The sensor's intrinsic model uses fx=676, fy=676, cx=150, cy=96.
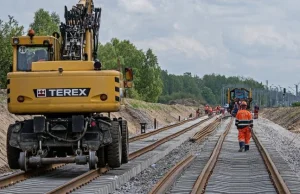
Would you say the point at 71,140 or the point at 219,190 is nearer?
the point at 219,190

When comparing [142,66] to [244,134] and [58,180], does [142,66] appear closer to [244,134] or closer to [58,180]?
[244,134]


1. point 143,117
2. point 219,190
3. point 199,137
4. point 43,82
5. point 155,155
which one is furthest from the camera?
point 143,117

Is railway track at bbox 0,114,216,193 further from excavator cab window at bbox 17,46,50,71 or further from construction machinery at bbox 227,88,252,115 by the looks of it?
construction machinery at bbox 227,88,252,115

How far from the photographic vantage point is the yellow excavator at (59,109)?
15266mm

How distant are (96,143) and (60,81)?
1.68 meters

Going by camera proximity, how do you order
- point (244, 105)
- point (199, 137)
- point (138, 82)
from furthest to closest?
point (138, 82) → point (199, 137) → point (244, 105)

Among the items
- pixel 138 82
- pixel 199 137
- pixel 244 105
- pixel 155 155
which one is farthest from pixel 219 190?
pixel 138 82

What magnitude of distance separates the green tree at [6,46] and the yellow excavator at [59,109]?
26003 millimetres

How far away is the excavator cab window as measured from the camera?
53.7 feet

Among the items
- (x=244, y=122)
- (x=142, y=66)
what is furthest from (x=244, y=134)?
(x=142, y=66)

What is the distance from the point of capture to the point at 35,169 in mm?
16766

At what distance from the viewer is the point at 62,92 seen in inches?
602

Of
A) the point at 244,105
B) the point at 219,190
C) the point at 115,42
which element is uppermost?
the point at 115,42

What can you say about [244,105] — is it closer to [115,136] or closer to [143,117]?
[115,136]
